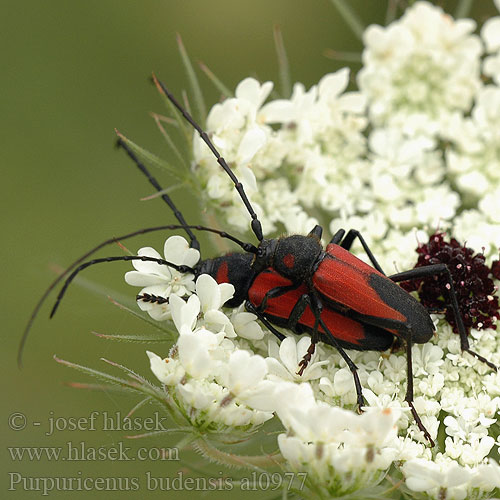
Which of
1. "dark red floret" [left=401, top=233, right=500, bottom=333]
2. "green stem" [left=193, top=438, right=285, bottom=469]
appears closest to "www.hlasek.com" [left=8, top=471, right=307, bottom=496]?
"green stem" [left=193, top=438, right=285, bottom=469]

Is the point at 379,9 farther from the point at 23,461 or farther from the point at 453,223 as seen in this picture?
the point at 23,461

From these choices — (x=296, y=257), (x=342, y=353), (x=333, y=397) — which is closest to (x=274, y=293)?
(x=296, y=257)

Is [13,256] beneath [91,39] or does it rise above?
beneath

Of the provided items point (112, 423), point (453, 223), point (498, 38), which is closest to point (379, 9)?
point (498, 38)

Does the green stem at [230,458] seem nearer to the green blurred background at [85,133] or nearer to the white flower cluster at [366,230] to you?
the white flower cluster at [366,230]

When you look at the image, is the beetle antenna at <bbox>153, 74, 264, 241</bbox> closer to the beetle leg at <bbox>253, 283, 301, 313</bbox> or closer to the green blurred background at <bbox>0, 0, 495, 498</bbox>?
the beetle leg at <bbox>253, 283, 301, 313</bbox>

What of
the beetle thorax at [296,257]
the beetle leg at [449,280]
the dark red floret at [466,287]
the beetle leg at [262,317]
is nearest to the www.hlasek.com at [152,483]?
the beetle leg at [262,317]
